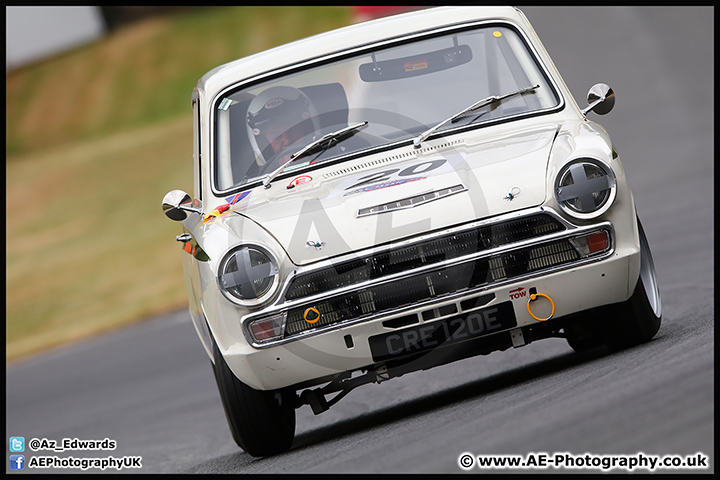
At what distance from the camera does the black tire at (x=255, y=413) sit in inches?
189

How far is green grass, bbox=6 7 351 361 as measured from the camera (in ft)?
58.3

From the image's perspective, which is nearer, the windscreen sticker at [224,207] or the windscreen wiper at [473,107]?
the windscreen sticker at [224,207]

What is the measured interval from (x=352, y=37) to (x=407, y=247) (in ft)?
6.03

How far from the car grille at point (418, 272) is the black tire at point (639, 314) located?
619mm

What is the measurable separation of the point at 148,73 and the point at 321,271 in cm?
3037

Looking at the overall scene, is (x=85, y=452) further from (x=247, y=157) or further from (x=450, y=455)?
(x=450, y=455)

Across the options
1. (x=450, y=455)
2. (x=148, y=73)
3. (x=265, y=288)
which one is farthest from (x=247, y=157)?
(x=148, y=73)

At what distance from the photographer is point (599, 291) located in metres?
4.59

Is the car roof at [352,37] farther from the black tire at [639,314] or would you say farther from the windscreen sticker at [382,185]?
the black tire at [639,314]

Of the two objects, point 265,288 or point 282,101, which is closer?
point 265,288

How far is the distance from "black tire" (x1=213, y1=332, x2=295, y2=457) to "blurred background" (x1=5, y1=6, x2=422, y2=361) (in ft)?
42.2

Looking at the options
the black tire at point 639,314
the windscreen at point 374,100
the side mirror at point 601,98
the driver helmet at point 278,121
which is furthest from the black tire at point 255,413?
the side mirror at point 601,98

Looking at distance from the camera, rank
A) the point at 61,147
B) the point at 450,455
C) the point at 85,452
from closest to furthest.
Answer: the point at 450,455, the point at 85,452, the point at 61,147

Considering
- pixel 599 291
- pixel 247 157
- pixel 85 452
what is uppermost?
pixel 247 157
